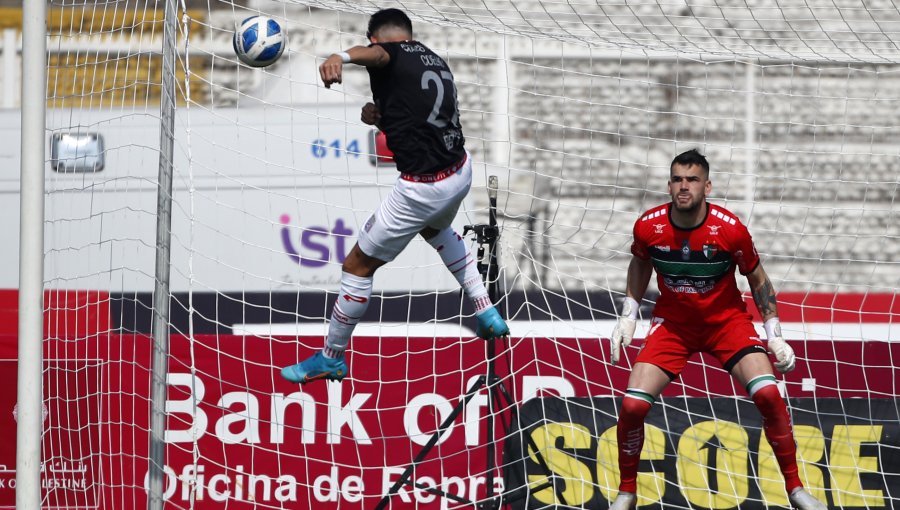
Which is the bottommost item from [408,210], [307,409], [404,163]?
[307,409]

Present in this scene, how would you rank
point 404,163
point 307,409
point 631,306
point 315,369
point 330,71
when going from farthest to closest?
1. point 307,409
2. point 631,306
3. point 315,369
4. point 404,163
5. point 330,71

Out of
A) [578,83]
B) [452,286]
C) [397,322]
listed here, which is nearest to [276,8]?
[578,83]

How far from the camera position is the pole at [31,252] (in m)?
4.58

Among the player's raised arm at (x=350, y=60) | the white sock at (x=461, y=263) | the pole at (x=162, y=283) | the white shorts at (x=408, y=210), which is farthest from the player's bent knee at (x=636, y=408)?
the pole at (x=162, y=283)

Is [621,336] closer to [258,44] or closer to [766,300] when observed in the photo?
[766,300]

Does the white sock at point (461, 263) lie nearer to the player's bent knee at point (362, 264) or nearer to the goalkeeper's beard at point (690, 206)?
the player's bent knee at point (362, 264)

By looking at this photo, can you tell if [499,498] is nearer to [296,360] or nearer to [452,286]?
[296,360]

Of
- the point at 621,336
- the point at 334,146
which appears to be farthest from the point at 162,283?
the point at 334,146

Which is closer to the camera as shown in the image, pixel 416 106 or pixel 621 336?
pixel 416 106

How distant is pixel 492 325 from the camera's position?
5023mm

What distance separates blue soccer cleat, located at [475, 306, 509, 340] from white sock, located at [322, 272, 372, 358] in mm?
532

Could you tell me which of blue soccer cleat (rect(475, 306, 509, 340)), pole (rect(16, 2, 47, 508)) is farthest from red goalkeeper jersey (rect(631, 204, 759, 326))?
pole (rect(16, 2, 47, 508))

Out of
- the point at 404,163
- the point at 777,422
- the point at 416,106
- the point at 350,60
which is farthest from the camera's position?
the point at 777,422

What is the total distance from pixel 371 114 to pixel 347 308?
2.86 feet
